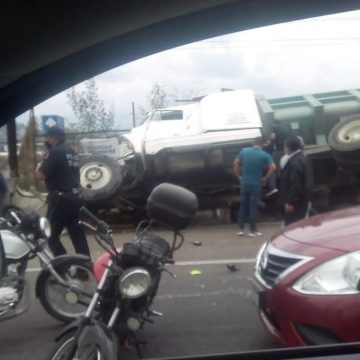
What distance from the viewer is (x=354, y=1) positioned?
2000 millimetres

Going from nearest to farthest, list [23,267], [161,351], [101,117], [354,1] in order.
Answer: [354,1] → [161,351] → [23,267] → [101,117]

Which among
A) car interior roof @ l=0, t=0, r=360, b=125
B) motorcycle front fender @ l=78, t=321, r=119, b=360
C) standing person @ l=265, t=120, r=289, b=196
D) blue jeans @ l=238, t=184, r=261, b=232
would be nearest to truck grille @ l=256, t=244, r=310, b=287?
motorcycle front fender @ l=78, t=321, r=119, b=360

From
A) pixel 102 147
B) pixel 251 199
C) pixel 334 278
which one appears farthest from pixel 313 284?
pixel 102 147

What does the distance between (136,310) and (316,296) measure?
3.89ft

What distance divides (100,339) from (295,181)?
424 centimetres

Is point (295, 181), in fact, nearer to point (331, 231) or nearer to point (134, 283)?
point (331, 231)

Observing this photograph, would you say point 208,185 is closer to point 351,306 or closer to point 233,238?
point 233,238

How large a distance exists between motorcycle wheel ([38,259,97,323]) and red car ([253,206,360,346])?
137 centimetres

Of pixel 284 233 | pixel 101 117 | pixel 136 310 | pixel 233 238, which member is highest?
pixel 101 117

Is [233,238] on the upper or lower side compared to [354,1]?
lower

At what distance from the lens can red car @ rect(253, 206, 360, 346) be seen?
3451mm

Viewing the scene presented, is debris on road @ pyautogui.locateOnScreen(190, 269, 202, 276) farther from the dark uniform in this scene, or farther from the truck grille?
the truck grille

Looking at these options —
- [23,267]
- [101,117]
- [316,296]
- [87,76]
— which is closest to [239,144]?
[101,117]

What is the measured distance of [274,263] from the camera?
4133 mm
